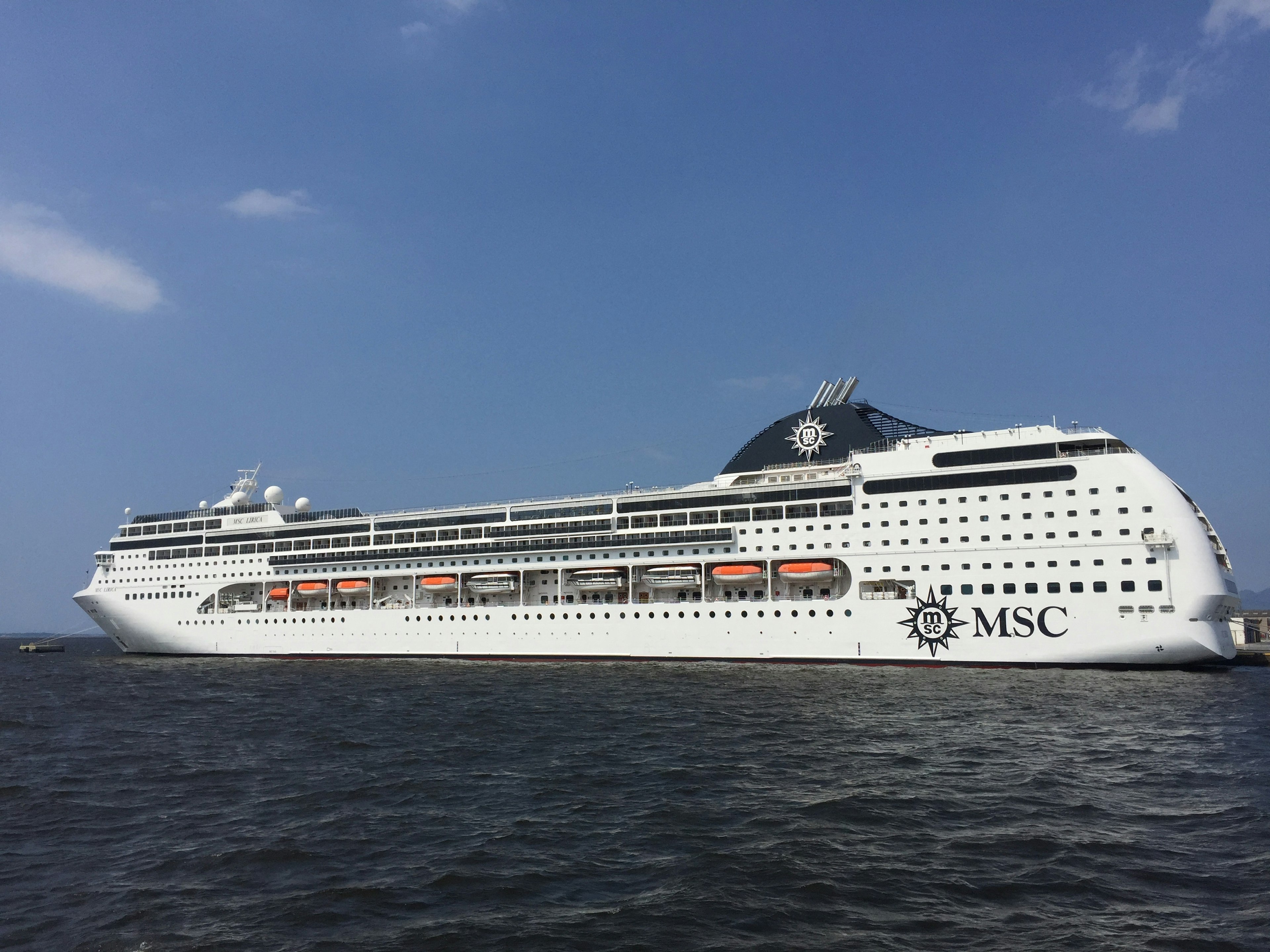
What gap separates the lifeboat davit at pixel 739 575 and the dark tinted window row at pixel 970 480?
22.4 ft

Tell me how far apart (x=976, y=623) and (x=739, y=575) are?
1124 cm

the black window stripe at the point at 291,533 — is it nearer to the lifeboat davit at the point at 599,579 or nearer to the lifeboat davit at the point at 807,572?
the lifeboat davit at the point at 599,579

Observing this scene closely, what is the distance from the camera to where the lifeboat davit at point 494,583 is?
44312 mm

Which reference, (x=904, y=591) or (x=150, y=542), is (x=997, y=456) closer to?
(x=904, y=591)

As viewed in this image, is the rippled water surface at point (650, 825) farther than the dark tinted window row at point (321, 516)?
No

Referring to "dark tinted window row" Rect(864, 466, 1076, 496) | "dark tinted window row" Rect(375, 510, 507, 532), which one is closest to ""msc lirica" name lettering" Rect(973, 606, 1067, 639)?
"dark tinted window row" Rect(864, 466, 1076, 496)

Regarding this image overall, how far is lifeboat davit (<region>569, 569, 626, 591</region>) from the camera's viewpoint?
4200cm

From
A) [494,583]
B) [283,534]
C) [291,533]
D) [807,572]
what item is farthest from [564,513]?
[283,534]

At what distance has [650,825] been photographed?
42.0 ft

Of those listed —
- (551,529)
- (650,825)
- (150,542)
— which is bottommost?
(650,825)

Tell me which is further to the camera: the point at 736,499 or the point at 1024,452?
the point at 736,499

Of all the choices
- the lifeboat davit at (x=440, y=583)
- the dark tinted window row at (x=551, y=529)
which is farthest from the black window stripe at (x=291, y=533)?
the dark tinted window row at (x=551, y=529)

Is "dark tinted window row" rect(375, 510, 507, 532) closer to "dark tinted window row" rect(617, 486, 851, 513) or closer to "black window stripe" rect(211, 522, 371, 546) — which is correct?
"black window stripe" rect(211, 522, 371, 546)

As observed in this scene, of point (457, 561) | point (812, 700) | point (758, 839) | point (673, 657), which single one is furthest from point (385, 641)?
point (758, 839)
